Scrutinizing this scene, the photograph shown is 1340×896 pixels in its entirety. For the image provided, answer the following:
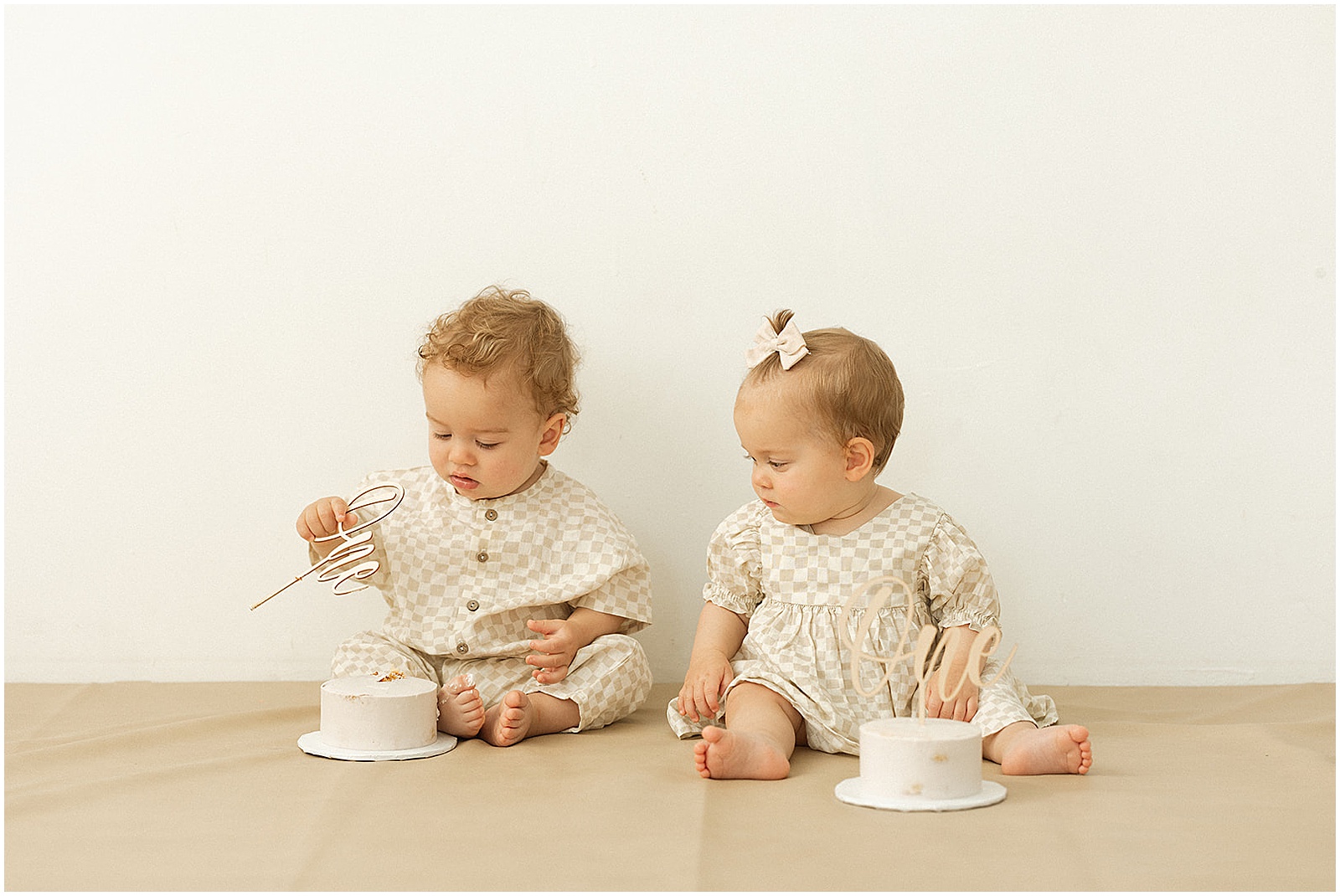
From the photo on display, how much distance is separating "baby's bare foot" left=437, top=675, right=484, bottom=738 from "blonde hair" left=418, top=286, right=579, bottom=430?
386 mm

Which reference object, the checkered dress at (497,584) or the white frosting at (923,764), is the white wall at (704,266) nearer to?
the checkered dress at (497,584)

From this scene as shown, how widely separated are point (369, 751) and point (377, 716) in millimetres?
41

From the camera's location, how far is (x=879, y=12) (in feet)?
6.38

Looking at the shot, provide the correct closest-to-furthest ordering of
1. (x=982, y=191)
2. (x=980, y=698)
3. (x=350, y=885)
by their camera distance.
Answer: (x=350, y=885), (x=980, y=698), (x=982, y=191)

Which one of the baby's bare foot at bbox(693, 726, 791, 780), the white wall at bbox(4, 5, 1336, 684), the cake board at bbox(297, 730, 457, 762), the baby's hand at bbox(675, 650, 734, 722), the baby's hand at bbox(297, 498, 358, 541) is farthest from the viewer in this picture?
the white wall at bbox(4, 5, 1336, 684)

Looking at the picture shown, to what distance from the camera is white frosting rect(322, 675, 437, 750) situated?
151cm

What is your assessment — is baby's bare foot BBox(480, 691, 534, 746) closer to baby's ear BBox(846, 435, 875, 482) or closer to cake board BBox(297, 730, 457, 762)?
cake board BBox(297, 730, 457, 762)

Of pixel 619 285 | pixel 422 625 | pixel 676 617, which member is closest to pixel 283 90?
pixel 619 285

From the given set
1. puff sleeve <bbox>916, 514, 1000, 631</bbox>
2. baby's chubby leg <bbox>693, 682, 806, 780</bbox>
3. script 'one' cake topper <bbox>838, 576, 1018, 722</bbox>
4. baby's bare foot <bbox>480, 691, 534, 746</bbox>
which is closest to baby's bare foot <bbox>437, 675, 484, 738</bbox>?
baby's bare foot <bbox>480, 691, 534, 746</bbox>

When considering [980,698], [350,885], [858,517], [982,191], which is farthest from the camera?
[982,191]

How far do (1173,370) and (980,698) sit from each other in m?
0.68

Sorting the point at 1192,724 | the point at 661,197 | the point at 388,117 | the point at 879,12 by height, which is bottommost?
the point at 1192,724

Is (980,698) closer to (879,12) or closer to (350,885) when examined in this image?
(350,885)

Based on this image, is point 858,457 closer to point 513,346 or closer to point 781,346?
point 781,346
